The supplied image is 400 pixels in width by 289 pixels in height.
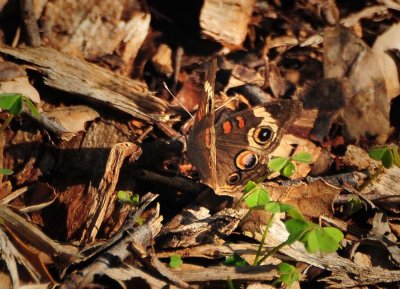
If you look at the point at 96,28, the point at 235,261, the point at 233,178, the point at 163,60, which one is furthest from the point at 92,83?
the point at 235,261

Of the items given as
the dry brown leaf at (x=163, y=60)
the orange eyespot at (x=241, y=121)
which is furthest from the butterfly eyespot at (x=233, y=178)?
the dry brown leaf at (x=163, y=60)

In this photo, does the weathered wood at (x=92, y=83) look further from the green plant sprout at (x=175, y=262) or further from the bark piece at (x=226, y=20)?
the green plant sprout at (x=175, y=262)

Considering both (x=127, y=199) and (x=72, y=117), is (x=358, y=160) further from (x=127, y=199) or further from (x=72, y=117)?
(x=72, y=117)

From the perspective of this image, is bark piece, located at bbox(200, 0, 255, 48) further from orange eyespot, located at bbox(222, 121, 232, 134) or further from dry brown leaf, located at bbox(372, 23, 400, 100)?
dry brown leaf, located at bbox(372, 23, 400, 100)

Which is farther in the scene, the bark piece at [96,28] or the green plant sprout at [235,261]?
the bark piece at [96,28]

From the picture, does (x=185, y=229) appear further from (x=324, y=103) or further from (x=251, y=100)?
(x=324, y=103)

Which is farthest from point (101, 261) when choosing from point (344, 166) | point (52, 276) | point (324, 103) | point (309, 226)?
point (324, 103)

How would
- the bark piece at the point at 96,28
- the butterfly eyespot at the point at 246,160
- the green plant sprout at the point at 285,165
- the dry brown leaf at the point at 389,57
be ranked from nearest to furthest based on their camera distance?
the green plant sprout at the point at 285,165, the butterfly eyespot at the point at 246,160, the bark piece at the point at 96,28, the dry brown leaf at the point at 389,57
